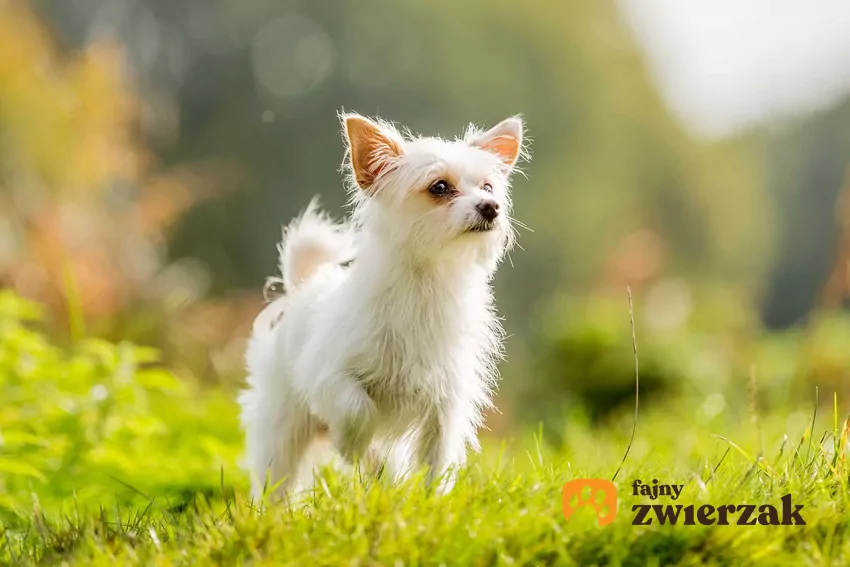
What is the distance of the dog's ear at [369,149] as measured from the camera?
3.78m

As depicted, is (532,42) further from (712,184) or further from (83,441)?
(83,441)

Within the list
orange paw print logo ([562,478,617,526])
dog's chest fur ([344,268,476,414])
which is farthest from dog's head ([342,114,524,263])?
orange paw print logo ([562,478,617,526])

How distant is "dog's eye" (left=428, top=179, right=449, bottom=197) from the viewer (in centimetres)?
368

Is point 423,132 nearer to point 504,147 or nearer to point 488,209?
point 504,147

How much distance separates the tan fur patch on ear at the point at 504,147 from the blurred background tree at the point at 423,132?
18.9 ft

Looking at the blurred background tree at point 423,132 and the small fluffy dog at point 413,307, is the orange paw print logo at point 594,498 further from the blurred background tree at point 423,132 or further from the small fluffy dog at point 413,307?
the blurred background tree at point 423,132

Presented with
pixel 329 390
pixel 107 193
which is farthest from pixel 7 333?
pixel 107 193

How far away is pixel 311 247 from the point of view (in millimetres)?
4570

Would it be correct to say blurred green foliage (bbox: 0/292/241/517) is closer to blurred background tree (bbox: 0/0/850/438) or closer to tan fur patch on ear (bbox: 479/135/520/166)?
tan fur patch on ear (bbox: 479/135/520/166)

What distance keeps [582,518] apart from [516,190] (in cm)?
1970

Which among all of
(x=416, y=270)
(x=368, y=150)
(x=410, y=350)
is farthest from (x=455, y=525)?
(x=368, y=150)

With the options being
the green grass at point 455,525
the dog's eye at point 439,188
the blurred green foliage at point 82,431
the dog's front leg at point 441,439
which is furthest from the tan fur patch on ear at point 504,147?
the blurred green foliage at point 82,431

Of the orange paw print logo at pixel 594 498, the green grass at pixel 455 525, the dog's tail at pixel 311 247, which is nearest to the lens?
the green grass at pixel 455 525

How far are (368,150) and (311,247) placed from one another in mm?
884
